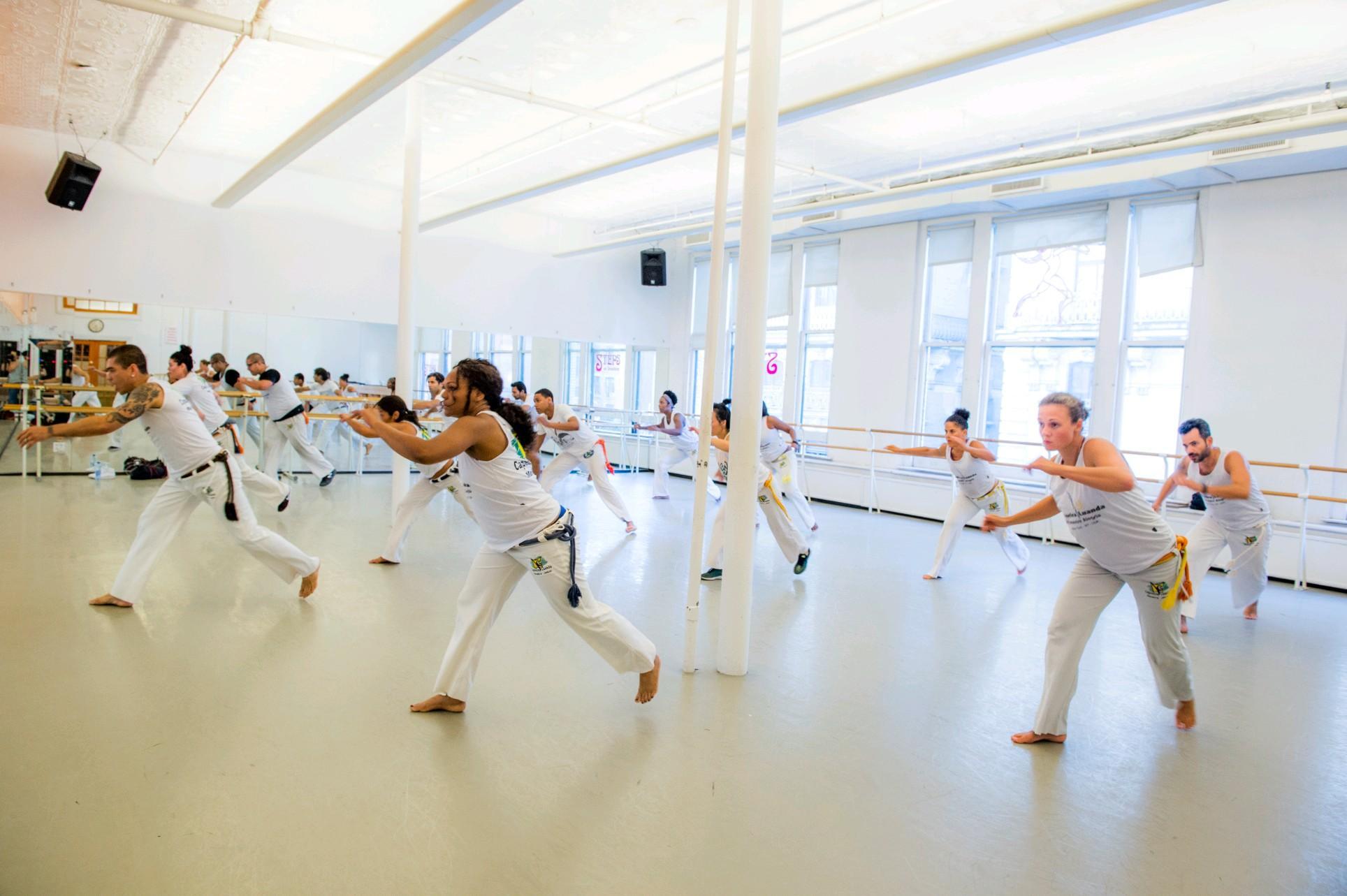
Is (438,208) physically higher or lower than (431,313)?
higher

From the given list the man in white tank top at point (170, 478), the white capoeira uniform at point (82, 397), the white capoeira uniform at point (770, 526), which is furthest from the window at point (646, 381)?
the man in white tank top at point (170, 478)

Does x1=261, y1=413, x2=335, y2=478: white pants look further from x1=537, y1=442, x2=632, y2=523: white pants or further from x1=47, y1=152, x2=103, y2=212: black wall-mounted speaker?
x1=537, y1=442, x2=632, y2=523: white pants

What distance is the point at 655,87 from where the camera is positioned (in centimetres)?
694

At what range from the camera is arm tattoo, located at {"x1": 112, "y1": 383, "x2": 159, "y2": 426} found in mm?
4199

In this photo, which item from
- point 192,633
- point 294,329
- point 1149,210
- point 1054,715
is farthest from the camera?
point 294,329

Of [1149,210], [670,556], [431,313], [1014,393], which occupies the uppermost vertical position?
[1149,210]

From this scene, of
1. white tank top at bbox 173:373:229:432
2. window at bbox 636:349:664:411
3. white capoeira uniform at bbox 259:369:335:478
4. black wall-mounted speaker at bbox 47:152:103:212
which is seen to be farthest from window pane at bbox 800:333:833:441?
black wall-mounted speaker at bbox 47:152:103:212

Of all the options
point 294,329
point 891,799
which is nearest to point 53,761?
point 891,799

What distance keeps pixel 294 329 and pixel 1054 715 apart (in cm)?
1060

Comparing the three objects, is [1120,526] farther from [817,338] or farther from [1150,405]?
[817,338]

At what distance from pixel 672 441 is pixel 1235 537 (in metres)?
6.26

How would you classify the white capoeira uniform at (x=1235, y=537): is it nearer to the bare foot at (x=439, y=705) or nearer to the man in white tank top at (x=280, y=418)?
the bare foot at (x=439, y=705)

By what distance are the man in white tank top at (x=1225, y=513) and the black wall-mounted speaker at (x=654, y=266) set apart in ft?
29.2

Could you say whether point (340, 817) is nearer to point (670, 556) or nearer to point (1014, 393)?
point (670, 556)
